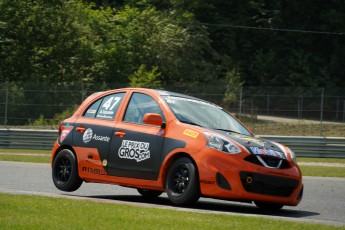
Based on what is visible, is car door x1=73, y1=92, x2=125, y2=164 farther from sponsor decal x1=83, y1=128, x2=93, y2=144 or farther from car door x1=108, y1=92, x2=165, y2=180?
car door x1=108, y1=92, x2=165, y2=180

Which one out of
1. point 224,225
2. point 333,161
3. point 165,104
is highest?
point 165,104

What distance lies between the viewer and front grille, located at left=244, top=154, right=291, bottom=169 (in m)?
10.4

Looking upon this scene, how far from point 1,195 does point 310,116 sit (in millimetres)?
20016

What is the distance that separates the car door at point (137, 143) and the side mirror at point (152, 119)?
0.54 ft

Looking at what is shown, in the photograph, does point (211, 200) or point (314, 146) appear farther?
point (314, 146)

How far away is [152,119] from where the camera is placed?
36.4 feet

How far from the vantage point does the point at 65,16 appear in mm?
43250

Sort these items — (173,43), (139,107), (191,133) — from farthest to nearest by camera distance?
(173,43) → (139,107) → (191,133)

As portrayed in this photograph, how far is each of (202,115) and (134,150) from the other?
3.43ft

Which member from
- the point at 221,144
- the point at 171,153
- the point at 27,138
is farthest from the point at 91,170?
the point at 27,138

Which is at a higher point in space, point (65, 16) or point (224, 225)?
point (65, 16)

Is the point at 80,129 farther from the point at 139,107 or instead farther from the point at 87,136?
the point at 139,107

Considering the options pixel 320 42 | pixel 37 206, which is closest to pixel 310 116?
pixel 37 206

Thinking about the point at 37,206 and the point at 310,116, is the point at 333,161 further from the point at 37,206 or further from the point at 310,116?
the point at 37,206
